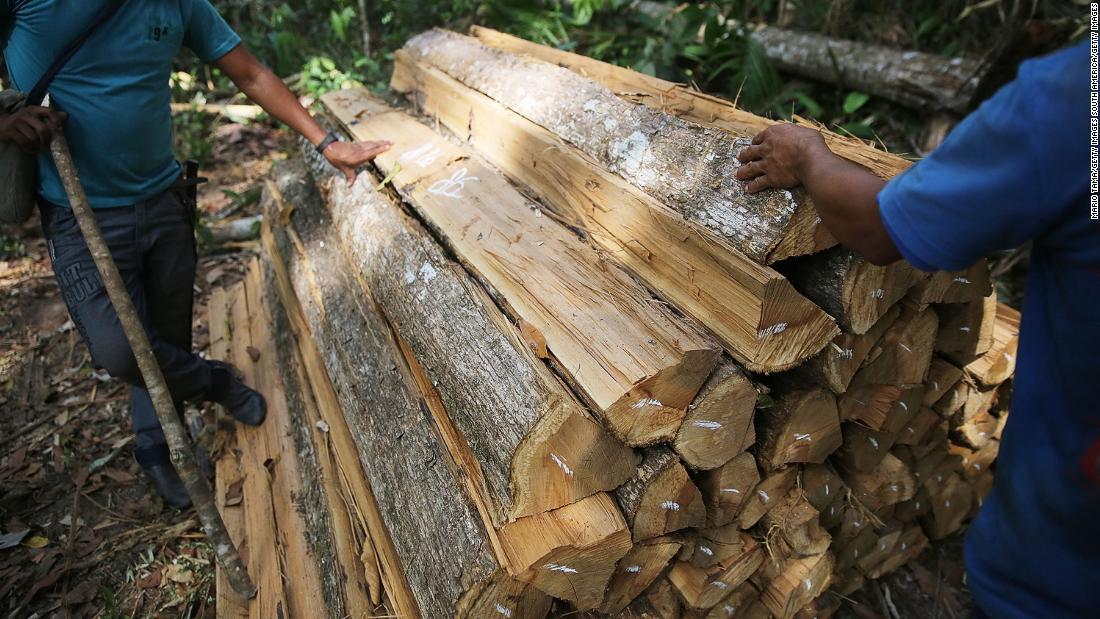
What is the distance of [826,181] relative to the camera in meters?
1.53

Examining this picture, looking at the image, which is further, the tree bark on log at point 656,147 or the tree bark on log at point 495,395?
the tree bark on log at point 656,147

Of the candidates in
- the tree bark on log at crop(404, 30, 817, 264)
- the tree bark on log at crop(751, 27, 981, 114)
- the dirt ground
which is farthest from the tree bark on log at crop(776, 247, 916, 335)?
the tree bark on log at crop(751, 27, 981, 114)

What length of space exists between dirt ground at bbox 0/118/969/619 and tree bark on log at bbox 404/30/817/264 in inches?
77.6

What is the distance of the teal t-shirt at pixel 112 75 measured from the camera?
7.19 feet

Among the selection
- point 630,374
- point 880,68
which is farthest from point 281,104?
point 880,68

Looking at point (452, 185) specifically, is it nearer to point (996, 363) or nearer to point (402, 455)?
point (402, 455)

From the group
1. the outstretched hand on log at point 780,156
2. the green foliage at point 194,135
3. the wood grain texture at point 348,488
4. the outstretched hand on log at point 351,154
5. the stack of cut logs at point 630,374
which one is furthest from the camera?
the green foliage at point 194,135

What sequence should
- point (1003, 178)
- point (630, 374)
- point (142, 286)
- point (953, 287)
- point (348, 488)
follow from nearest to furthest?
point (1003, 178) < point (630, 374) < point (953, 287) < point (348, 488) < point (142, 286)

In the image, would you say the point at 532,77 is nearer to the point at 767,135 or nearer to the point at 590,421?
the point at 767,135

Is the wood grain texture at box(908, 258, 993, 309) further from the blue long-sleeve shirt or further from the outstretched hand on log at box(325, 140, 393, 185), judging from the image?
the outstretched hand on log at box(325, 140, 393, 185)

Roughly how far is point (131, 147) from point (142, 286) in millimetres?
592

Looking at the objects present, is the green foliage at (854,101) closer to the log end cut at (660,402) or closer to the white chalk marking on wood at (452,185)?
the white chalk marking on wood at (452,185)

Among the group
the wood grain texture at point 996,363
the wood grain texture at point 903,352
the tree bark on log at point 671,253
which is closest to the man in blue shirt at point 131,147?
the tree bark on log at point 671,253

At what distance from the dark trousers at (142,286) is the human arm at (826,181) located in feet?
7.70
